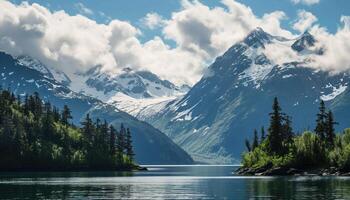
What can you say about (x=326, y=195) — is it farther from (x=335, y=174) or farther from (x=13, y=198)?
(x=335, y=174)

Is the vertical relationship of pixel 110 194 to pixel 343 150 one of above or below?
below

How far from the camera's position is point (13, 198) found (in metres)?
114

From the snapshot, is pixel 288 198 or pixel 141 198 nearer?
pixel 288 198

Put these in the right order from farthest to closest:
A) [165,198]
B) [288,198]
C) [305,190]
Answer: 1. [305,190]
2. [165,198]
3. [288,198]

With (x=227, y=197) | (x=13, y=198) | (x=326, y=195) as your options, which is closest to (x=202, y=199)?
(x=227, y=197)

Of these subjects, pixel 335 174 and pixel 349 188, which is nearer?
pixel 349 188

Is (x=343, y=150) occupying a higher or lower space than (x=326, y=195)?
higher

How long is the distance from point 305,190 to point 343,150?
76447 mm

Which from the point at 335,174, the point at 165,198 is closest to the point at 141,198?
the point at 165,198

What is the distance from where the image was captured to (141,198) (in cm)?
11731

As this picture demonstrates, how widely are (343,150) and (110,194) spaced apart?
93.9 metres

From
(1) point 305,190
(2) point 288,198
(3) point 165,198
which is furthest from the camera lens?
(1) point 305,190

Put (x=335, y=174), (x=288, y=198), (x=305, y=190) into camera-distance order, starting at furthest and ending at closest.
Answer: (x=335, y=174)
(x=305, y=190)
(x=288, y=198)

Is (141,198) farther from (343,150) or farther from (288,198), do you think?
(343,150)
